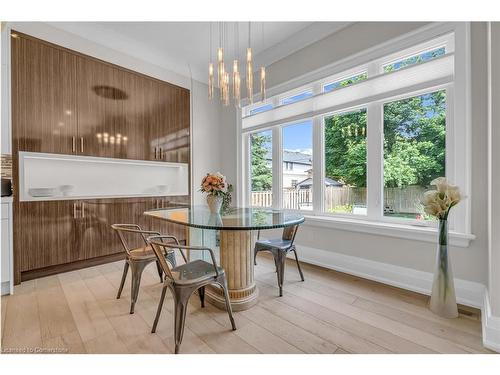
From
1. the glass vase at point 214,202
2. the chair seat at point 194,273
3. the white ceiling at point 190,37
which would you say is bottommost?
the chair seat at point 194,273

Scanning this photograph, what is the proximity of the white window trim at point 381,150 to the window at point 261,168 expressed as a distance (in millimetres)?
898

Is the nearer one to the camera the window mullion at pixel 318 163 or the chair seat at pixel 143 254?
the chair seat at pixel 143 254

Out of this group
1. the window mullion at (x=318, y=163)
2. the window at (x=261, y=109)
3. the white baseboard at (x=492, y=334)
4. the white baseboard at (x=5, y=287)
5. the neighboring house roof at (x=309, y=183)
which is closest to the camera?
the white baseboard at (x=492, y=334)

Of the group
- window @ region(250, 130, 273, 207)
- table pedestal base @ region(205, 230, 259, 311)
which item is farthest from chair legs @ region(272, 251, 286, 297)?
window @ region(250, 130, 273, 207)

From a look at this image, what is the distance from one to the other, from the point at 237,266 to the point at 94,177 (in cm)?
260

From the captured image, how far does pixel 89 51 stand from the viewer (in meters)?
3.22

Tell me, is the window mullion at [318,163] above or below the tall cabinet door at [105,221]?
above

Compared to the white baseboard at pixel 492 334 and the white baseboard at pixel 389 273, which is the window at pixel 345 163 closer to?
the white baseboard at pixel 389 273

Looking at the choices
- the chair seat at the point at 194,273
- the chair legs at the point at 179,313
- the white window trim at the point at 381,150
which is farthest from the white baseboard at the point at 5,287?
the white window trim at the point at 381,150

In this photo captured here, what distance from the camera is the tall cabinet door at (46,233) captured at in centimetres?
272

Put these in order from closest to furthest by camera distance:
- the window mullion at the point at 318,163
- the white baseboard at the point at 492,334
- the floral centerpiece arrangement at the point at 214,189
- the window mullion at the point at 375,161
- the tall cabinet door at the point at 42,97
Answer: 1. the white baseboard at the point at 492,334
2. the floral centerpiece arrangement at the point at 214,189
3. the tall cabinet door at the point at 42,97
4. the window mullion at the point at 375,161
5. the window mullion at the point at 318,163

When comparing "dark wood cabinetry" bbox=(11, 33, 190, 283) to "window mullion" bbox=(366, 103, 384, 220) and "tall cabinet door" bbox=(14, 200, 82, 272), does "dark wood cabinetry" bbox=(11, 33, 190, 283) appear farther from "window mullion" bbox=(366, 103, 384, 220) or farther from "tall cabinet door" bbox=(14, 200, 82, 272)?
"window mullion" bbox=(366, 103, 384, 220)

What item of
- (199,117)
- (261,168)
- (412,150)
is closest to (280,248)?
(412,150)
